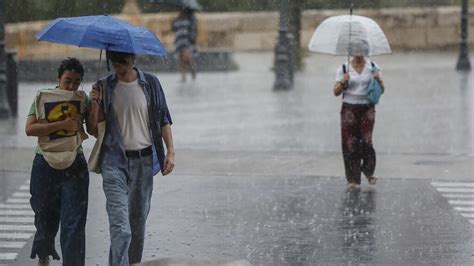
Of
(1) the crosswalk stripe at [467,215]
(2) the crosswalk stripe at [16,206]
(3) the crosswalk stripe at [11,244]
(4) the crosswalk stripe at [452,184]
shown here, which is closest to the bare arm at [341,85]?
(4) the crosswalk stripe at [452,184]

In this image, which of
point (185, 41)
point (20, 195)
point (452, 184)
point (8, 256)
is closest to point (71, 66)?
point (8, 256)

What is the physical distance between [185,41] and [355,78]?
14.2 meters

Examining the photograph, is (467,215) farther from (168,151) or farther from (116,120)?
(116,120)

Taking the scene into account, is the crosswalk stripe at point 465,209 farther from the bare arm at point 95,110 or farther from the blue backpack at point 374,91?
the bare arm at point 95,110

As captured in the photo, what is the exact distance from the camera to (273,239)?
9906mm

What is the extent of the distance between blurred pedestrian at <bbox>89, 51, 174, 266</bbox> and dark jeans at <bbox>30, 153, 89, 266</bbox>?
0.74 feet

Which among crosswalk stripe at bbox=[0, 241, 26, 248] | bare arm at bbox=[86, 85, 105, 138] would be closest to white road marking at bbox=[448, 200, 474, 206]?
crosswalk stripe at bbox=[0, 241, 26, 248]

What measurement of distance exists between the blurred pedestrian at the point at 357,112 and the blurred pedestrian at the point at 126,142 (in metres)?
4.47

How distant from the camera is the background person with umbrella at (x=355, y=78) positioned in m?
12.0

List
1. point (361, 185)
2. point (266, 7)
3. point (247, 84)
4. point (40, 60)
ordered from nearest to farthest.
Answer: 1. point (361, 185)
2. point (247, 84)
3. point (40, 60)
4. point (266, 7)

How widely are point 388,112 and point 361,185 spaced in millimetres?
7124

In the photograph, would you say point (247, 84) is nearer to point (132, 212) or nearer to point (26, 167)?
point (26, 167)

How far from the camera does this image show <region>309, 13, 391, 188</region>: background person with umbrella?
39.4ft

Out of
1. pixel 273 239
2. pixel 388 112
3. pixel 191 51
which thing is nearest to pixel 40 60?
pixel 191 51
